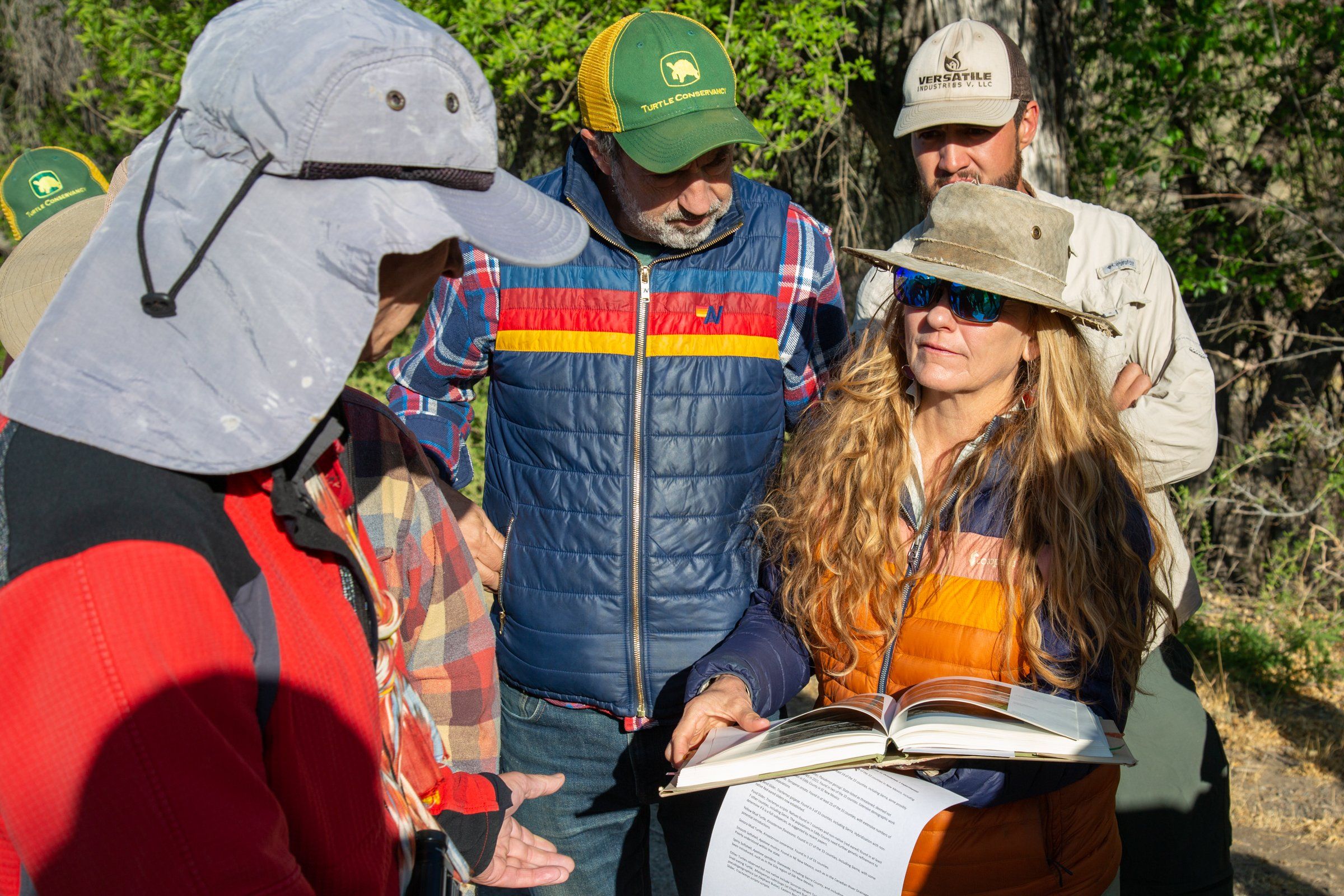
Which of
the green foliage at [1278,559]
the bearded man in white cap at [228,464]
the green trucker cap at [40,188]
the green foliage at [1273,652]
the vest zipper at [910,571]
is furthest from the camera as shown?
the green foliage at [1278,559]

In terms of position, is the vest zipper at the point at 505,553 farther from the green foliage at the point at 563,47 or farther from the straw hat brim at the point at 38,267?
the green foliage at the point at 563,47

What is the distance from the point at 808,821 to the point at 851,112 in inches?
218

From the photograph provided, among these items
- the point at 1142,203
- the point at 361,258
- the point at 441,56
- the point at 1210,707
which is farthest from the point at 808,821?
the point at 1142,203

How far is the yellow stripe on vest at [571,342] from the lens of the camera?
7.54 feet

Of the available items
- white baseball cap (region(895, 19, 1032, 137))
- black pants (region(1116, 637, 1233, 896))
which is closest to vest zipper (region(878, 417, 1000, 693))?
black pants (region(1116, 637, 1233, 896))

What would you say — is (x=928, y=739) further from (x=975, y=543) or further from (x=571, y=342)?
(x=571, y=342)

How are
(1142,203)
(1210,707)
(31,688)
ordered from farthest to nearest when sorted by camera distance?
(1142,203) < (1210,707) < (31,688)

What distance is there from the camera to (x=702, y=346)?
230cm

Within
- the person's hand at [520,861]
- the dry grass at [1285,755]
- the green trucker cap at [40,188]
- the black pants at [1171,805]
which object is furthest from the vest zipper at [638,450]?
the dry grass at [1285,755]

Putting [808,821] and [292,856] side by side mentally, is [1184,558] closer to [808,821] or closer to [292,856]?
[808,821]

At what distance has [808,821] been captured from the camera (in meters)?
1.67

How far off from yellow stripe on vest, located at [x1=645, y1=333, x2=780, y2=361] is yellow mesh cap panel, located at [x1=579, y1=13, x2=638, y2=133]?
1.54 feet

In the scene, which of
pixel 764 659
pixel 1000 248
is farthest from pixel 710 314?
pixel 764 659

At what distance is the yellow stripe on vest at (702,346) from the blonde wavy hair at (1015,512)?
0.70ft
